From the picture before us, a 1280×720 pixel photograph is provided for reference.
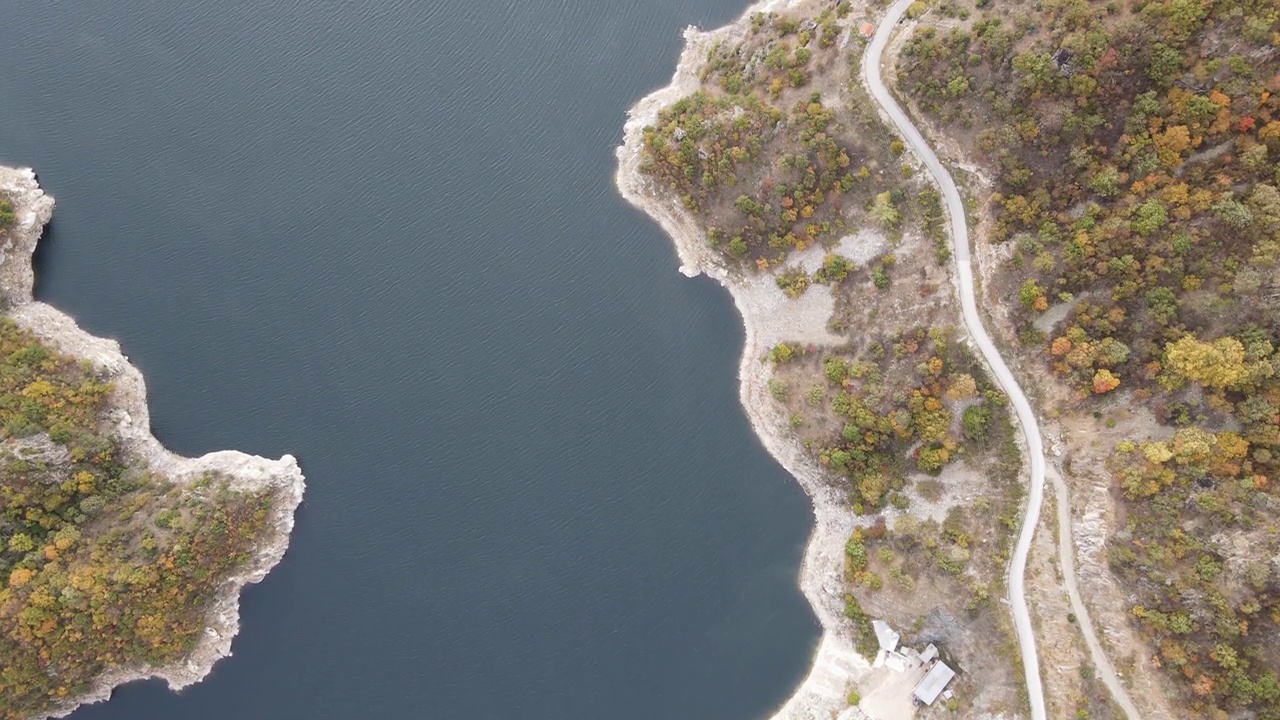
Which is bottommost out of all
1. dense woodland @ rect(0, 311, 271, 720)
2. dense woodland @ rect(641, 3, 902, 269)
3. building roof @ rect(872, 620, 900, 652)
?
building roof @ rect(872, 620, 900, 652)

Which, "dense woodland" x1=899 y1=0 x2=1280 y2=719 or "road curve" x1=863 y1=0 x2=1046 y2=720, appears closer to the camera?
"dense woodland" x1=899 y1=0 x2=1280 y2=719

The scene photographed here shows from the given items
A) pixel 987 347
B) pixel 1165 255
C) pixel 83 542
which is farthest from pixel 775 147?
pixel 83 542

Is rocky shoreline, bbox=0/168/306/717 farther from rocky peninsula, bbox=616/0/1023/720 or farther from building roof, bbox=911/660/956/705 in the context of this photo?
building roof, bbox=911/660/956/705

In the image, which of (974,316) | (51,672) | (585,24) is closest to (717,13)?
(585,24)

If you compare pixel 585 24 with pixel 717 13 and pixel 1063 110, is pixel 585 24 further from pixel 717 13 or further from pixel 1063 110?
pixel 1063 110

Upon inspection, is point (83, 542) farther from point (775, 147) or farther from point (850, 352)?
point (775, 147)

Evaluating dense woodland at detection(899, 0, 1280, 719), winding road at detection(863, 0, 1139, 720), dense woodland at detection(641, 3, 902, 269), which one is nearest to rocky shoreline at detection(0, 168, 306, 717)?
dense woodland at detection(641, 3, 902, 269)
